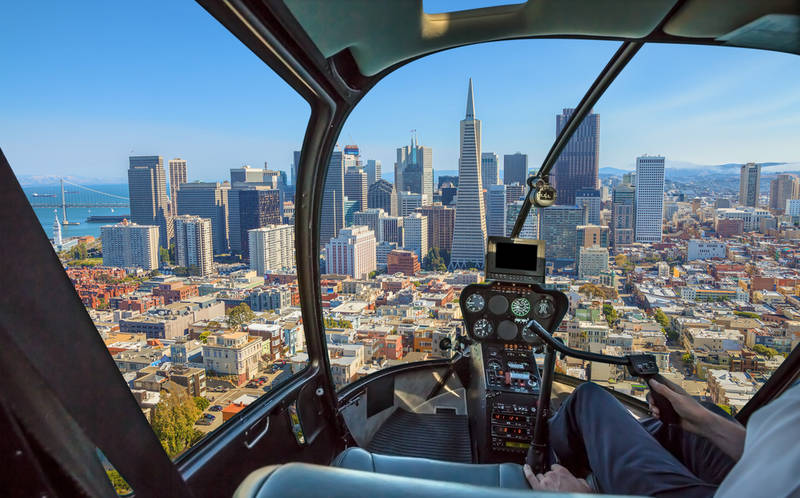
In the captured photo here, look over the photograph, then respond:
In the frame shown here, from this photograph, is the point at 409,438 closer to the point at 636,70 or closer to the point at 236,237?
the point at 236,237

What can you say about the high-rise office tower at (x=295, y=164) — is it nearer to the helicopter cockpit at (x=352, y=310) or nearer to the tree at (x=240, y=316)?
the helicopter cockpit at (x=352, y=310)

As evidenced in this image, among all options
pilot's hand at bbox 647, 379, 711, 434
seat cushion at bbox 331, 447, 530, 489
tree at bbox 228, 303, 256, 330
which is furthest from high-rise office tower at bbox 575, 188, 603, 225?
tree at bbox 228, 303, 256, 330

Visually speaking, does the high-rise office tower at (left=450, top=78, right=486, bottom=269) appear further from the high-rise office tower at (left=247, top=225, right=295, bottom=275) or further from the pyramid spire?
the high-rise office tower at (left=247, top=225, right=295, bottom=275)

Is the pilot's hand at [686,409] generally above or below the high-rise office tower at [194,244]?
below

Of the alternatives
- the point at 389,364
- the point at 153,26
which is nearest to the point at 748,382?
the point at 389,364

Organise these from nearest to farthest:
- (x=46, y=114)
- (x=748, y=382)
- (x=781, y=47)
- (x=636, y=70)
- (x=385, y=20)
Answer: (x=46, y=114), (x=385, y=20), (x=781, y=47), (x=748, y=382), (x=636, y=70)

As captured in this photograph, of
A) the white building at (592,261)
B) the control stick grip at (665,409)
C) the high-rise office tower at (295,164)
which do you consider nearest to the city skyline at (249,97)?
the high-rise office tower at (295,164)

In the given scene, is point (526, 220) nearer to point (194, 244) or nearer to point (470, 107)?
point (470, 107)
